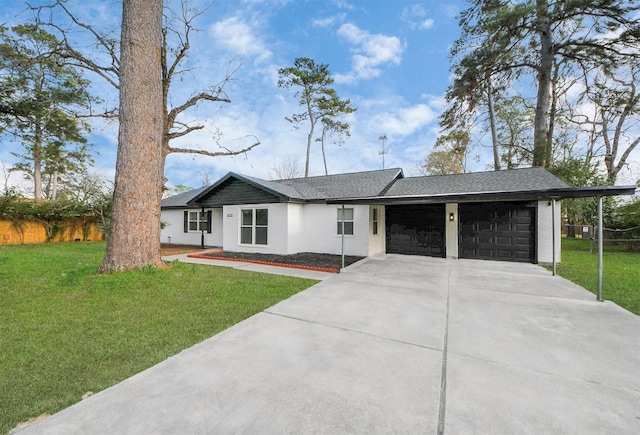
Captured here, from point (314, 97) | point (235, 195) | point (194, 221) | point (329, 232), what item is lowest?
point (329, 232)

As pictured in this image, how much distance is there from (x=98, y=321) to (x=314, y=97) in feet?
66.5

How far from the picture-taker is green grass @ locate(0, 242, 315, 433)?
86.7 inches

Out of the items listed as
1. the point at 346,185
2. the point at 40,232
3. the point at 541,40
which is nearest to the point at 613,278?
the point at 346,185

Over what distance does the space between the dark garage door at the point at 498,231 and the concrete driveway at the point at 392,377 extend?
5071 millimetres

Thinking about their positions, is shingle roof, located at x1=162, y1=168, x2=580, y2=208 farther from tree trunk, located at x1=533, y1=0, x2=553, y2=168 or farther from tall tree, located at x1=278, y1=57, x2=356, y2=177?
tall tree, located at x1=278, y1=57, x2=356, y2=177

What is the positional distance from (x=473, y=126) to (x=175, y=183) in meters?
32.7

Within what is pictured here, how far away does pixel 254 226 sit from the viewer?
1115 cm

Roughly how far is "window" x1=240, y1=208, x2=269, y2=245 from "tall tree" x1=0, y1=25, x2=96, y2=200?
22.2ft

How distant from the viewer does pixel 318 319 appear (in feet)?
12.2

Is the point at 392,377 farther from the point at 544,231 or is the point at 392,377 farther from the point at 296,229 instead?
the point at 544,231

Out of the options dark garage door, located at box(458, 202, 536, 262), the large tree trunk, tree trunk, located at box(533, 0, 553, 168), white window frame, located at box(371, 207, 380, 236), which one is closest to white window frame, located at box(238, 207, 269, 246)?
white window frame, located at box(371, 207, 380, 236)

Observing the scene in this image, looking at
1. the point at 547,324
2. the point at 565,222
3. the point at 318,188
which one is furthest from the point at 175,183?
the point at 565,222

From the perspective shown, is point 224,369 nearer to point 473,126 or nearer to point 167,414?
point 167,414

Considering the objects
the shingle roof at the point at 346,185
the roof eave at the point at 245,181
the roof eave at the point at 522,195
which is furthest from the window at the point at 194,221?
the roof eave at the point at 522,195
